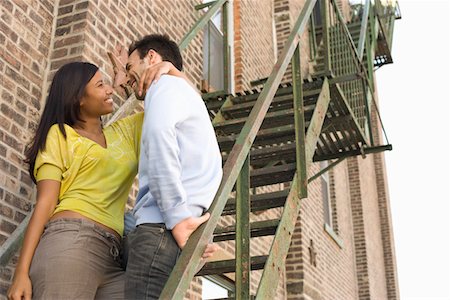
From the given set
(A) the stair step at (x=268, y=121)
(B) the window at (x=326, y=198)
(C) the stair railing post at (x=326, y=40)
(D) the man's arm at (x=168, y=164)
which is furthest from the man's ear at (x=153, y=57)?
(B) the window at (x=326, y=198)

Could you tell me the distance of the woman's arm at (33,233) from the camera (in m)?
2.04

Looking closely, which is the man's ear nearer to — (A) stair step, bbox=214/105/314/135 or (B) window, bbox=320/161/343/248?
(A) stair step, bbox=214/105/314/135

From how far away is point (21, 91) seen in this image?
3859 mm

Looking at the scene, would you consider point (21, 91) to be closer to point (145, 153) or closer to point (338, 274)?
A: point (145, 153)

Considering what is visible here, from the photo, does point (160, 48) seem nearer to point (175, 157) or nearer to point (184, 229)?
point (175, 157)

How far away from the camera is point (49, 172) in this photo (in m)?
2.29

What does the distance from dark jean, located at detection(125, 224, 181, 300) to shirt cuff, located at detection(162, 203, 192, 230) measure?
0.14 ft

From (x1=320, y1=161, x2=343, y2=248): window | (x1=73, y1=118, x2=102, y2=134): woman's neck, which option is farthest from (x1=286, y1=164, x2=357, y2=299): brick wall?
(x1=73, y1=118, x2=102, y2=134): woman's neck

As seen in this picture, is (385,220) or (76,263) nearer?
(76,263)

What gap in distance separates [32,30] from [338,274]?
28.4ft

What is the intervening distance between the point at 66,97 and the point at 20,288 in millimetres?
905

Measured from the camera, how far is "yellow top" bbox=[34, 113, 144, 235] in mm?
2277

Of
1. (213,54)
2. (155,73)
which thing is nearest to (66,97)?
(155,73)

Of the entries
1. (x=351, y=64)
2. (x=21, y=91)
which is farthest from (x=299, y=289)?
(x=21, y=91)
